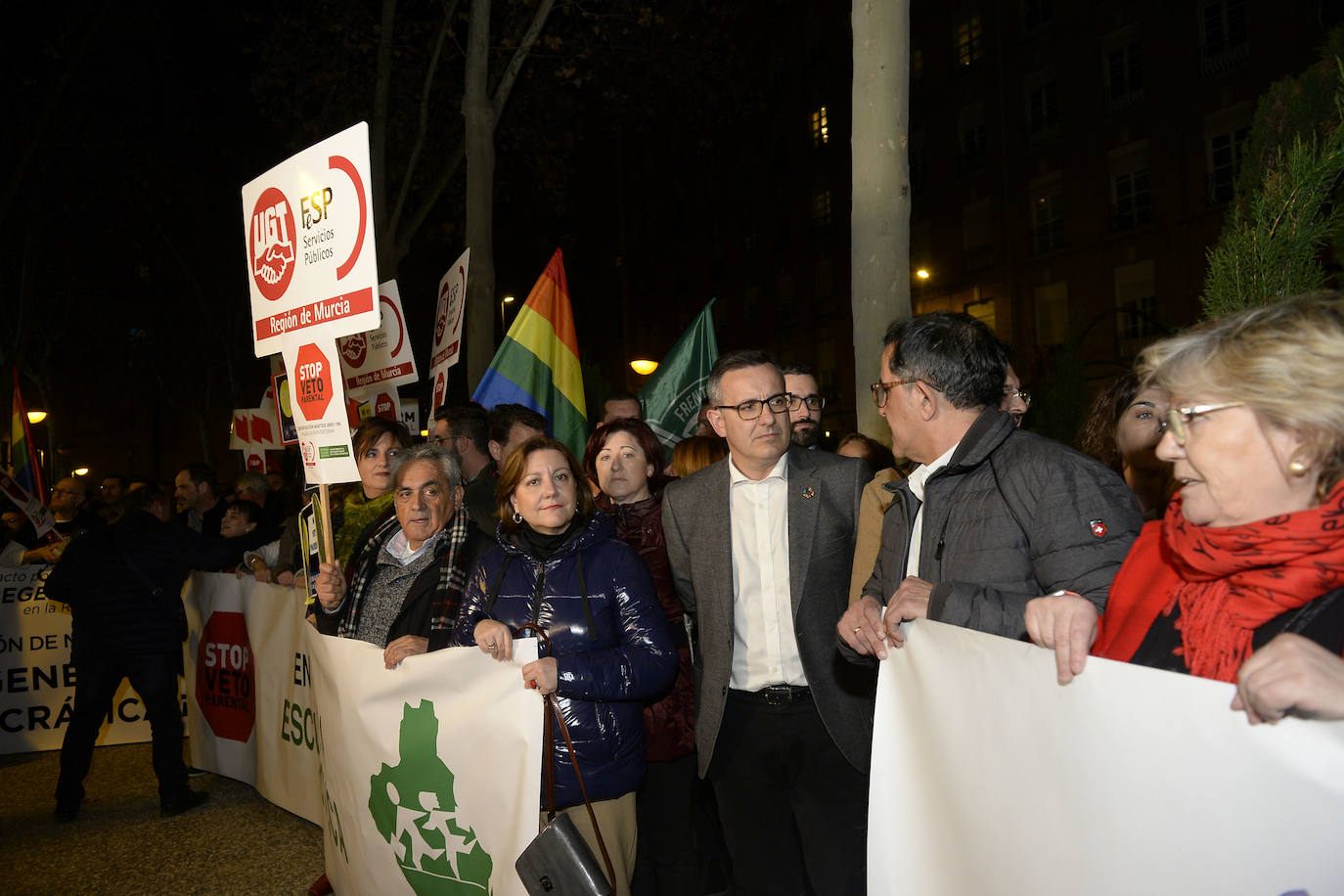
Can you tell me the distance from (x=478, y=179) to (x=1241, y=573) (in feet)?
38.6

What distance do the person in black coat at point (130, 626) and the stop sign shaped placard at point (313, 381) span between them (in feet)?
8.74

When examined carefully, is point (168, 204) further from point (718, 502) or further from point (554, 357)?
point (718, 502)

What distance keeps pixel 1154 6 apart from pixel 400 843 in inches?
1074

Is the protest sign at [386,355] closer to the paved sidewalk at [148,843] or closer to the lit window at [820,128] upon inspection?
the paved sidewalk at [148,843]

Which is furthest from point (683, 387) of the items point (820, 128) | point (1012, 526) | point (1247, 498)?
point (820, 128)

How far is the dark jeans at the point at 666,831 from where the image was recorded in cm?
400

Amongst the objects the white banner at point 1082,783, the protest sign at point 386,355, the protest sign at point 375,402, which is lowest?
the white banner at point 1082,783

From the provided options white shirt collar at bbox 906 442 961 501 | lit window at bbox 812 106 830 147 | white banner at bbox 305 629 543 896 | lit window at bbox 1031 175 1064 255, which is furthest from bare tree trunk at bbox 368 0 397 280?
lit window at bbox 812 106 830 147

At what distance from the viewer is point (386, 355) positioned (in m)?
8.72

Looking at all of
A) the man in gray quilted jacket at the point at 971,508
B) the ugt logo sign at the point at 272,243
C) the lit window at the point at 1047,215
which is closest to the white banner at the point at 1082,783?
the man in gray quilted jacket at the point at 971,508

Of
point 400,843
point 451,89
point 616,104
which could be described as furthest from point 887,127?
point 451,89

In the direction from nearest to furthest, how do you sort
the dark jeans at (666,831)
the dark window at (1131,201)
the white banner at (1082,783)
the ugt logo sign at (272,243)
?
the white banner at (1082,783), the dark jeans at (666,831), the ugt logo sign at (272,243), the dark window at (1131,201)

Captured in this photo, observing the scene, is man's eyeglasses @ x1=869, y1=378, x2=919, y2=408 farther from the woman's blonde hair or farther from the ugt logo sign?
the ugt logo sign

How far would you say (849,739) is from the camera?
11.1ft
